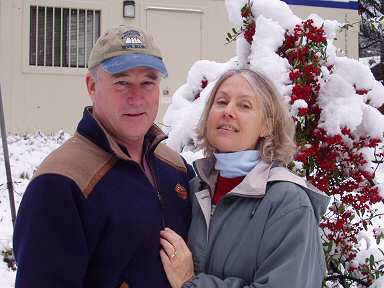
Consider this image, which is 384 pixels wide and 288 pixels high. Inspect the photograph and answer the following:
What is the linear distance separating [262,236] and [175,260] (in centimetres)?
32

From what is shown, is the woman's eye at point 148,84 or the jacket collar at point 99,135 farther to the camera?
the woman's eye at point 148,84

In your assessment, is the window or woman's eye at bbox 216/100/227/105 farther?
the window

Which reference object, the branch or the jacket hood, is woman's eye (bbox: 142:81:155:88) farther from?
the branch

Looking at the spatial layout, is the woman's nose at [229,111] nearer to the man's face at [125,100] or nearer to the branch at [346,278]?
the man's face at [125,100]

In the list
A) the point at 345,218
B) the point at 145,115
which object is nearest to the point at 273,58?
the point at 345,218

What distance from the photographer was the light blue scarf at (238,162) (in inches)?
91.0

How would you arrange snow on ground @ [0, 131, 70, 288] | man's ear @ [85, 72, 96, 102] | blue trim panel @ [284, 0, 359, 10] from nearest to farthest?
man's ear @ [85, 72, 96, 102]
snow on ground @ [0, 131, 70, 288]
blue trim panel @ [284, 0, 359, 10]

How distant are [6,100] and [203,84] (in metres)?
6.90

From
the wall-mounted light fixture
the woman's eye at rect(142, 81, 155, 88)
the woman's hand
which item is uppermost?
the wall-mounted light fixture

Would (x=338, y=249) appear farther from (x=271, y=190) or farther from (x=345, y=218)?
(x=271, y=190)

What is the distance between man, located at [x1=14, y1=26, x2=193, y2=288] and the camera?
1.95 metres

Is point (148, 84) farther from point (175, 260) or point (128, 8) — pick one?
point (128, 8)

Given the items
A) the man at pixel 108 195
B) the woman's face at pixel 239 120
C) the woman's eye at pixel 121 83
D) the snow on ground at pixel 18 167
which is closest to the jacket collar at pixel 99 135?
the man at pixel 108 195

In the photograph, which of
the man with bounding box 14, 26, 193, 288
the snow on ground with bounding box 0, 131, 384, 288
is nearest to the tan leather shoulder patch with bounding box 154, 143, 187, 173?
the man with bounding box 14, 26, 193, 288
